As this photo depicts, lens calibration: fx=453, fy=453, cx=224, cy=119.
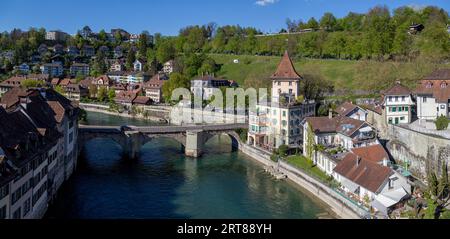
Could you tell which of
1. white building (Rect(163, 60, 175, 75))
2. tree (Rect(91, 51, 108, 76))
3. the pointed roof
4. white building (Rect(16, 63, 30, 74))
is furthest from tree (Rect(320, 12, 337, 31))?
white building (Rect(16, 63, 30, 74))

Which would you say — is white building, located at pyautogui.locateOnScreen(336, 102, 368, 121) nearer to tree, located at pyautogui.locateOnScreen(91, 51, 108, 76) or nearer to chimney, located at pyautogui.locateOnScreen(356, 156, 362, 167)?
chimney, located at pyautogui.locateOnScreen(356, 156, 362, 167)

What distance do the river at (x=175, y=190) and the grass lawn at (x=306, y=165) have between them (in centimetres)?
171

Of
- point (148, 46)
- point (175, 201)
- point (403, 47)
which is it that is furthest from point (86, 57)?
point (175, 201)

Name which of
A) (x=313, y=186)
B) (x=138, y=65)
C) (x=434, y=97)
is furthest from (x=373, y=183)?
(x=138, y=65)

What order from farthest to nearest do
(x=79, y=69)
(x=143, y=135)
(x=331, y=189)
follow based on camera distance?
(x=79, y=69)
(x=143, y=135)
(x=331, y=189)

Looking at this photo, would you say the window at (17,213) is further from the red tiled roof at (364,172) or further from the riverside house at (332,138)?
the riverside house at (332,138)

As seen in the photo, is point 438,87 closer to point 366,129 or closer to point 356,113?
point 356,113

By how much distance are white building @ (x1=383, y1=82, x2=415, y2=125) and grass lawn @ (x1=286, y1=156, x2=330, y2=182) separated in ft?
26.0

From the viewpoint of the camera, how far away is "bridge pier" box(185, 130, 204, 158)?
143 feet

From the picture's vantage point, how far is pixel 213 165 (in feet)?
132

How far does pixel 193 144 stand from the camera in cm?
4375

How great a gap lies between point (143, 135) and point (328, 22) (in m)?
68.4

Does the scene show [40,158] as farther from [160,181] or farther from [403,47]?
[403,47]

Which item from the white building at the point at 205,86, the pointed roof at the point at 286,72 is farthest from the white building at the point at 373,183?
the white building at the point at 205,86
